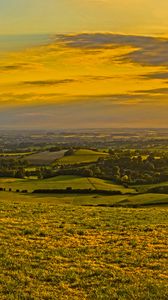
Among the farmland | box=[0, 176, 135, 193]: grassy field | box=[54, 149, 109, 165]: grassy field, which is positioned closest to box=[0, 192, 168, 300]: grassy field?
the farmland

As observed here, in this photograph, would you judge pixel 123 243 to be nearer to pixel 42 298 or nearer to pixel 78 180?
pixel 42 298

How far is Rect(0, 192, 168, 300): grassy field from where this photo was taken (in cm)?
1405

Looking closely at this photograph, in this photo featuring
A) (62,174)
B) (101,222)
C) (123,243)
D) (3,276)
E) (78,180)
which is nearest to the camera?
(3,276)

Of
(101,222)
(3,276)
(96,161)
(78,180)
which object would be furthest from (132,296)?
(96,161)

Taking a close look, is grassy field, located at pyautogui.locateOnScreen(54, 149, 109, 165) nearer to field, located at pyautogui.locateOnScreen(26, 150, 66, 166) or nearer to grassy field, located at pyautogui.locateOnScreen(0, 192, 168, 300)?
field, located at pyautogui.locateOnScreen(26, 150, 66, 166)

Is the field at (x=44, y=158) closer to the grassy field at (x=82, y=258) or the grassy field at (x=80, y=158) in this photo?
the grassy field at (x=80, y=158)

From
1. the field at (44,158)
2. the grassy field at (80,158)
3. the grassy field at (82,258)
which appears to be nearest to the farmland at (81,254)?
the grassy field at (82,258)

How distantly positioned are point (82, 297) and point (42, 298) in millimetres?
1250

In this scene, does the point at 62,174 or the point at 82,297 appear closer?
the point at 82,297

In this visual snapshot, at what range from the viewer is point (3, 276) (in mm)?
15133

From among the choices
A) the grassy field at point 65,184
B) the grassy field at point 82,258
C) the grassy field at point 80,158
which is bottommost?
the grassy field at point 82,258

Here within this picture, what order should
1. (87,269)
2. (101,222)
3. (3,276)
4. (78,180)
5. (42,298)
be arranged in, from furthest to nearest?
1. (78,180)
2. (101,222)
3. (87,269)
4. (3,276)
5. (42,298)

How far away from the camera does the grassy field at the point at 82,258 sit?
553 inches

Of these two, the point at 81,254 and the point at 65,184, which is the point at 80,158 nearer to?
the point at 65,184
